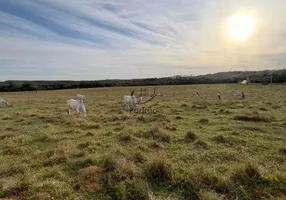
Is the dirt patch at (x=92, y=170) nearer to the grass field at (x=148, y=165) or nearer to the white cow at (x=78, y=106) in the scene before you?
the grass field at (x=148, y=165)

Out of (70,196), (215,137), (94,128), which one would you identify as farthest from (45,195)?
(94,128)

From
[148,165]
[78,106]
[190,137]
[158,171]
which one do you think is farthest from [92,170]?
[78,106]

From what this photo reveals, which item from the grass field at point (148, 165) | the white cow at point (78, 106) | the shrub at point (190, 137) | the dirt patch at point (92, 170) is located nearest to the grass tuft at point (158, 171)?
the grass field at point (148, 165)

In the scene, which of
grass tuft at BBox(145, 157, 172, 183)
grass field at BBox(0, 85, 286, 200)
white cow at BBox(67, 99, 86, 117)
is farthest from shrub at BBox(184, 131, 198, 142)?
white cow at BBox(67, 99, 86, 117)

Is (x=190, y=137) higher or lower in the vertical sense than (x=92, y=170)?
lower

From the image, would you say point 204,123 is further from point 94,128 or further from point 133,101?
point 133,101

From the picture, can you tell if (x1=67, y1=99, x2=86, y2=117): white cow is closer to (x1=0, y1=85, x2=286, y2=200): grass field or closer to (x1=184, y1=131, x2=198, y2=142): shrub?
(x1=0, y1=85, x2=286, y2=200): grass field

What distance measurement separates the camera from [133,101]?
816 inches

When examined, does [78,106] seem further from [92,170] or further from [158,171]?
[158,171]

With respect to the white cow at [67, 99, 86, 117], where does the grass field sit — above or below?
below

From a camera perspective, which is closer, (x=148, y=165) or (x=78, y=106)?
(x=148, y=165)

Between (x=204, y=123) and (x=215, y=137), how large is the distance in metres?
3.36

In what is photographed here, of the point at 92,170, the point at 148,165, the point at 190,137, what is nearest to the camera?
the point at 148,165

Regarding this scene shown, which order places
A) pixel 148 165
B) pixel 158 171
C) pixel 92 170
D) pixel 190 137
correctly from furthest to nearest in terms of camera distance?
pixel 190 137
pixel 92 170
pixel 148 165
pixel 158 171
